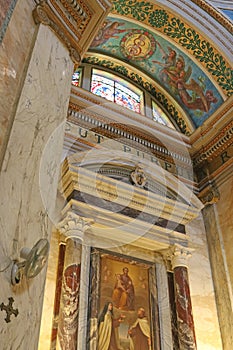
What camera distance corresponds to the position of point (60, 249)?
5.48 meters

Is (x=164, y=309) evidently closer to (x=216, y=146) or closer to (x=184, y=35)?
(x=216, y=146)

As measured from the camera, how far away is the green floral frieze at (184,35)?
7953 millimetres

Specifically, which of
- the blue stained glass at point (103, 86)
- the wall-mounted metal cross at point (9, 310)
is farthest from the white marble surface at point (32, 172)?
the blue stained glass at point (103, 86)

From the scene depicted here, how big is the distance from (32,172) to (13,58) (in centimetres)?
94

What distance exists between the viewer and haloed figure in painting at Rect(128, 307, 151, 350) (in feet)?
17.2

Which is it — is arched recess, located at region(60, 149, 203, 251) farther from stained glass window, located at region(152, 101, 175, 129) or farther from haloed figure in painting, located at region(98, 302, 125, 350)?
stained glass window, located at region(152, 101, 175, 129)

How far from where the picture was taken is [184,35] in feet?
27.0

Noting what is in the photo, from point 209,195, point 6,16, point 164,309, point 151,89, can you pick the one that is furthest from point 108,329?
point 151,89

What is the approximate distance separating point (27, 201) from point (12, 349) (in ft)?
3.09

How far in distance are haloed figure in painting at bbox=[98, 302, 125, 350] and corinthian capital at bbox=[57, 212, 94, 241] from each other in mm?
1005

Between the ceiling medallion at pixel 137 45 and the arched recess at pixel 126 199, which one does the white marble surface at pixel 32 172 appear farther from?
the ceiling medallion at pixel 137 45

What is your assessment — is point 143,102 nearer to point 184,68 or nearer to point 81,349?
point 184,68

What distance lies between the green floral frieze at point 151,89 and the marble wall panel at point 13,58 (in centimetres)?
528

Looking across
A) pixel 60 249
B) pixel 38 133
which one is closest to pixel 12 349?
pixel 38 133
